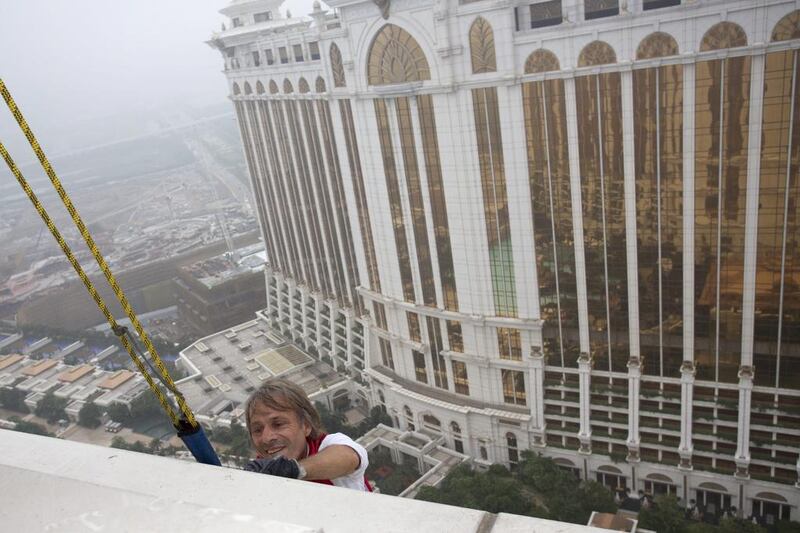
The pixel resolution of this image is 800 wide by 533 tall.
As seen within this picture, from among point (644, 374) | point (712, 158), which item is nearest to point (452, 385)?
point (644, 374)

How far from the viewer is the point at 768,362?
20031 millimetres

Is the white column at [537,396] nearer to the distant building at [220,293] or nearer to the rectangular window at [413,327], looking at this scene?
the rectangular window at [413,327]

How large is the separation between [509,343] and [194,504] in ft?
75.2

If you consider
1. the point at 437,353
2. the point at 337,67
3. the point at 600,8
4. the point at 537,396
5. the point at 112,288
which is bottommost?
the point at 537,396

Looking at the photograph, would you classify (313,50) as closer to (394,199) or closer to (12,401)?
(394,199)

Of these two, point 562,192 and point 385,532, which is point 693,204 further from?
point 385,532

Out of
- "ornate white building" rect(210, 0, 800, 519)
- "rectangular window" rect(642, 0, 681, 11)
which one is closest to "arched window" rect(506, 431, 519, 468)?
"ornate white building" rect(210, 0, 800, 519)

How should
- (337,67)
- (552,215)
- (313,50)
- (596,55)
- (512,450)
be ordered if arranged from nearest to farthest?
(596,55) → (552,215) → (337,67) → (512,450) → (313,50)

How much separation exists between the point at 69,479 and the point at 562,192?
20.1 meters

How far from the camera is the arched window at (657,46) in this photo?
57.7ft

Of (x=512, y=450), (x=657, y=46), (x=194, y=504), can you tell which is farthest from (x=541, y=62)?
(x=194, y=504)

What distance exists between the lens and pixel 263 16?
117 ft

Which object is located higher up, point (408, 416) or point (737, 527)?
point (737, 527)

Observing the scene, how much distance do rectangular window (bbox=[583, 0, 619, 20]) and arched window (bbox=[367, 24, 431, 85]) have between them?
5.63 metres
